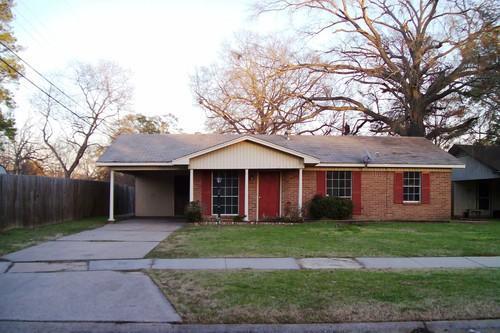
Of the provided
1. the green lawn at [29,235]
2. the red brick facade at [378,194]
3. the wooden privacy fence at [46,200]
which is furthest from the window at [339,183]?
the wooden privacy fence at [46,200]

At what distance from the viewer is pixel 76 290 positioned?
7.19 meters

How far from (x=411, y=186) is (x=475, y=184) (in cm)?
941

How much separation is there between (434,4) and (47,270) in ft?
105

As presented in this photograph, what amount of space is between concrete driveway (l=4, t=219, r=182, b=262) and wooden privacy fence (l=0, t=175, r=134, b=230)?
2.49 meters

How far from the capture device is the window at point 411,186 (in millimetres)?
21131

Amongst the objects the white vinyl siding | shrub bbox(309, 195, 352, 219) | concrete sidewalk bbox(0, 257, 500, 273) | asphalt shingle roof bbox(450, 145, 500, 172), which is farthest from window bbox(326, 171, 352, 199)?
concrete sidewalk bbox(0, 257, 500, 273)

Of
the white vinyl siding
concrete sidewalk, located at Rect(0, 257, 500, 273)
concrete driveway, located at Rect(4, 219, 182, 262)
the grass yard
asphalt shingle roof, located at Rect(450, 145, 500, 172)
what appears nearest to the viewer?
the grass yard

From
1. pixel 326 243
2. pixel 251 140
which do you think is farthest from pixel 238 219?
pixel 326 243

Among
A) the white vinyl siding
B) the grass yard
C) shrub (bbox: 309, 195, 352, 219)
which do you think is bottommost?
the grass yard

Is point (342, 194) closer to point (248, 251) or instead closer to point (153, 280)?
point (248, 251)

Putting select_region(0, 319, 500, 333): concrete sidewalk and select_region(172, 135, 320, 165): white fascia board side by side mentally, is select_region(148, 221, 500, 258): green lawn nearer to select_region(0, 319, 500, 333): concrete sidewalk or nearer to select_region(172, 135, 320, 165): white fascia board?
select_region(172, 135, 320, 165): white fascia board

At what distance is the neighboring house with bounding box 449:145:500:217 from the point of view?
2570 cm

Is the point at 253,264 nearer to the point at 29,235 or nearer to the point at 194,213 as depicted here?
the point at 29,235

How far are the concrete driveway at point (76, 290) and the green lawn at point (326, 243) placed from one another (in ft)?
5.30
